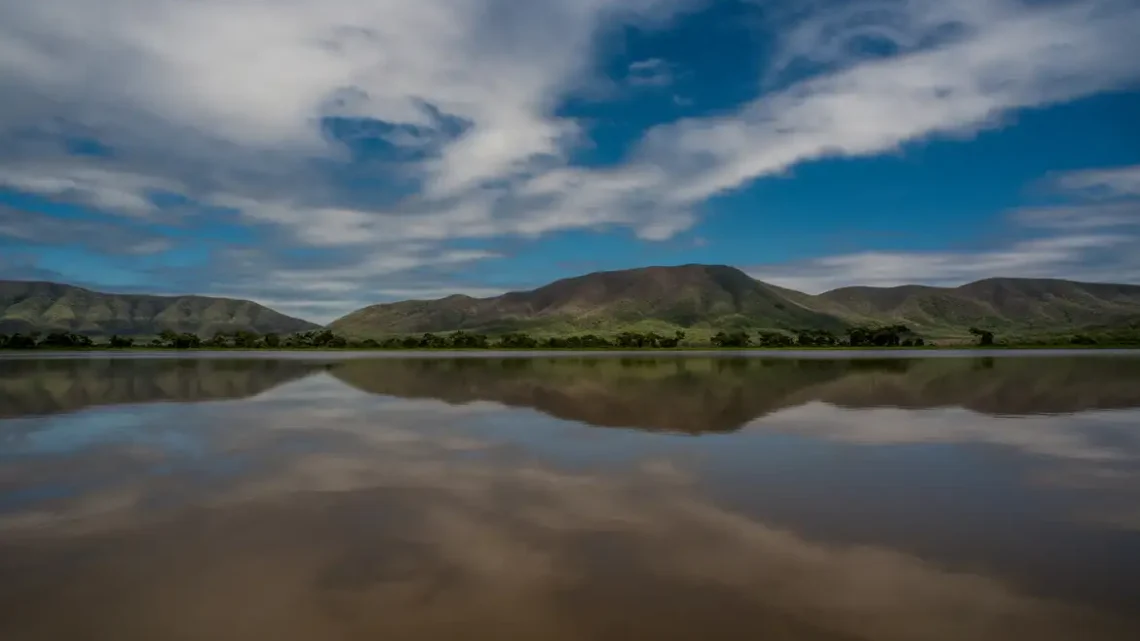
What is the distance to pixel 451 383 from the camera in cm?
5150

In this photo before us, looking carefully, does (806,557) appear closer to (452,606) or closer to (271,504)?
(452,606)

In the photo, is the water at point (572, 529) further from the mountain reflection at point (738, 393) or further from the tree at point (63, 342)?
the tree at point (63, 342)

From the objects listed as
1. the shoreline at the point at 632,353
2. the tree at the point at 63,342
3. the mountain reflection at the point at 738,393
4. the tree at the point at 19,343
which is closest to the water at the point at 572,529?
the mountain reflection at the point at 738,393

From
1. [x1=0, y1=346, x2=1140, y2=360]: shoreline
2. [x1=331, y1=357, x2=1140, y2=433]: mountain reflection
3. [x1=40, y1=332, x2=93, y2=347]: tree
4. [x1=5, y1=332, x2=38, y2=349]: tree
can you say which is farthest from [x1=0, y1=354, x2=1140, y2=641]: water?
[x1=40, y1=332, x2=93, y2=347]: tree

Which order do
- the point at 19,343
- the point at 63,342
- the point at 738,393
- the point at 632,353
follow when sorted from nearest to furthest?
the point at 738,393 < the point at 632,353 < the point at 19,343 < the point at 63,342

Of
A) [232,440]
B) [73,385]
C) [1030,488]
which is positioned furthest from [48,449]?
[73,385]

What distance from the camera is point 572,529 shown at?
41.8 ft

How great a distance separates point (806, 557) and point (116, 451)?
21.4 m

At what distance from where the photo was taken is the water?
8820 millimetres

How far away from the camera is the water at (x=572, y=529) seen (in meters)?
8.82

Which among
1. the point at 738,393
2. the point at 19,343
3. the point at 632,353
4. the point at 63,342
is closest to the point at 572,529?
the point at 738,393

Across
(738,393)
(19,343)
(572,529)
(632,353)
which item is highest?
(19,343)

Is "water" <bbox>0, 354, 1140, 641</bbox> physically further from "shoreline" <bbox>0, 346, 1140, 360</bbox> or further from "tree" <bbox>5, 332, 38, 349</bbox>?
"tree" <bbox>5, 332, 38, 349</bbox>

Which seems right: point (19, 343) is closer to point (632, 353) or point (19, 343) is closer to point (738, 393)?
point (632, 353)
